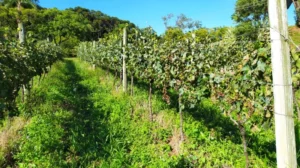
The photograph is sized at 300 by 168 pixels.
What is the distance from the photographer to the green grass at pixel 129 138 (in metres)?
4.21

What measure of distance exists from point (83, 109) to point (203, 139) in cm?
363

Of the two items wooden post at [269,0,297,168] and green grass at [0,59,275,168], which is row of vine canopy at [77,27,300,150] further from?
green grass at [0,59,275,168]

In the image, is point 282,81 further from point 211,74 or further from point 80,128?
point 80,128

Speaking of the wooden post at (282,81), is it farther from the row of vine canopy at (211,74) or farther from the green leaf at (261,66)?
the green leaf at (261,66)

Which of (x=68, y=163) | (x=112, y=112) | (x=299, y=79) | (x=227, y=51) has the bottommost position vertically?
(x=68, y=163)

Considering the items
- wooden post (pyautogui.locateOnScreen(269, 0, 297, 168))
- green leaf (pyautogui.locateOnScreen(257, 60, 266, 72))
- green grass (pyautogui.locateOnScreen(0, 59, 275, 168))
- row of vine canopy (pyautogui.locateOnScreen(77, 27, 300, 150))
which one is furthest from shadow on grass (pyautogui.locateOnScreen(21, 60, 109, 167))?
wooden post (pyautogui.locateOnScreen(269, 0, 297, 168))

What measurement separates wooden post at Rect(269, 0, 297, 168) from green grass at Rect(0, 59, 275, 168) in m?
1.73

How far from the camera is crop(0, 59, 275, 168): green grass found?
4.21m

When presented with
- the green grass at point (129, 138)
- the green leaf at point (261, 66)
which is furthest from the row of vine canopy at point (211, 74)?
the green grass at point (129, 138)

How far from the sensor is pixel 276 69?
2291 millimetres

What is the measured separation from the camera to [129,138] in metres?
5.16

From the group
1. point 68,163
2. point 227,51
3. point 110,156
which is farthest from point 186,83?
point 227,51

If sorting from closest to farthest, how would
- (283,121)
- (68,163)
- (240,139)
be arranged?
1. (283,121)
2. (68,163)
3. (240,139)

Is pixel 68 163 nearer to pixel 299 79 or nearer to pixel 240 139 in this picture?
pixel 240 139
